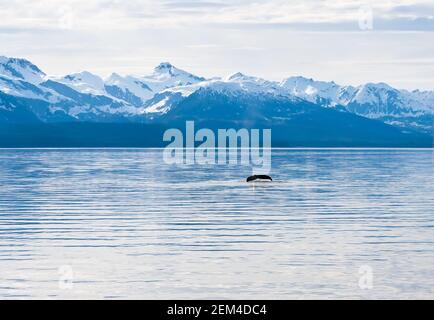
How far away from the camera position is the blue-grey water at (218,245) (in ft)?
114

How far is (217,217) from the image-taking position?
62844mm

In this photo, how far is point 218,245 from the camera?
4666cm

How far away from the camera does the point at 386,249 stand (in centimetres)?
4472

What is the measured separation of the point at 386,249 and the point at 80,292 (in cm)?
1652

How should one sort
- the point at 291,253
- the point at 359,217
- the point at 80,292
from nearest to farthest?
the point at 80,292
the point at 291,253
the point at 359,217

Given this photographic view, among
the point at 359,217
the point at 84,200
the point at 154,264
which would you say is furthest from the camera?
the point at 84,200

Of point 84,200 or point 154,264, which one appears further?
point 84,200

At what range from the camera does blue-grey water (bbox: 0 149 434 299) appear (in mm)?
34625
